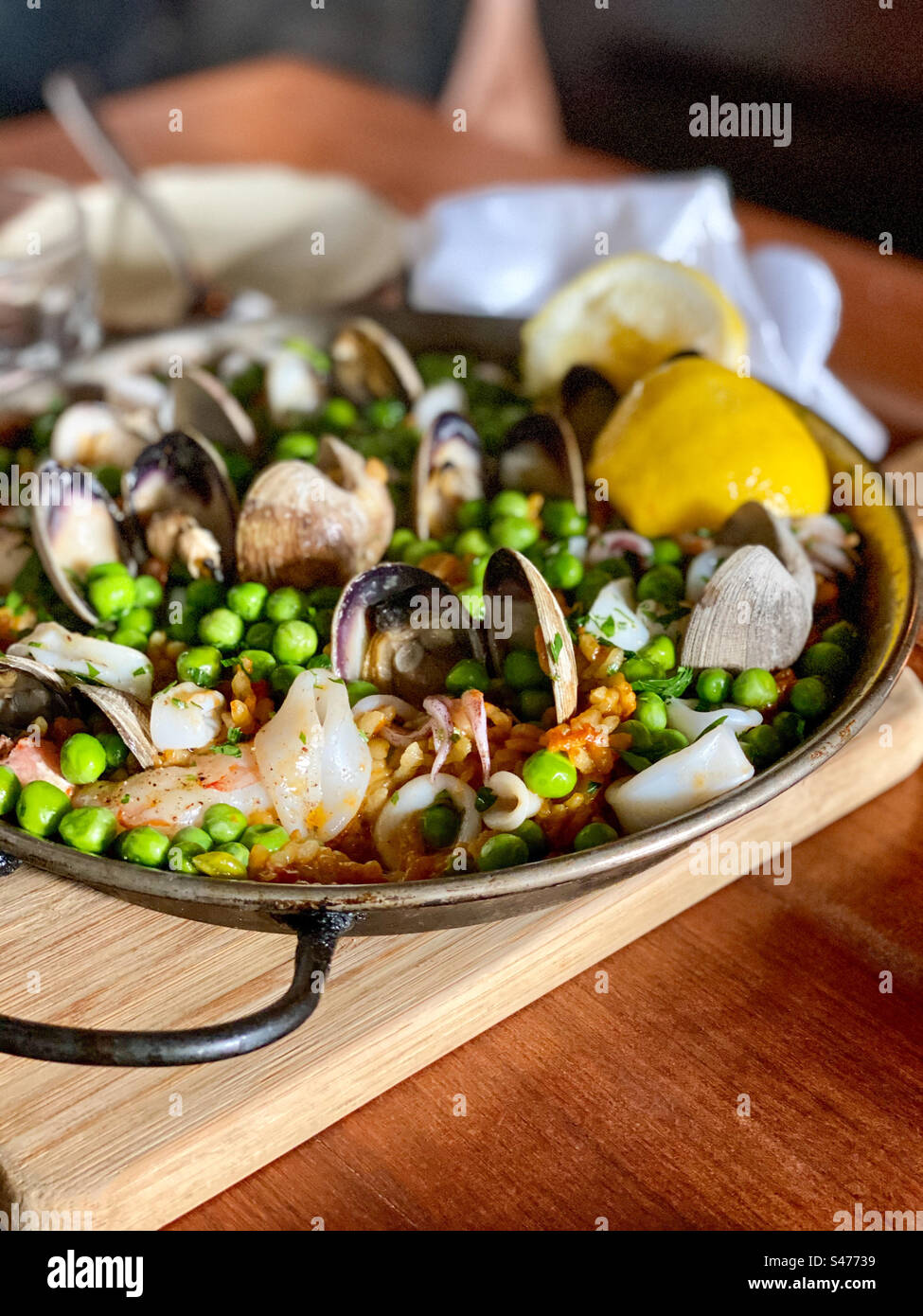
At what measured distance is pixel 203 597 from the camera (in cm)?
208

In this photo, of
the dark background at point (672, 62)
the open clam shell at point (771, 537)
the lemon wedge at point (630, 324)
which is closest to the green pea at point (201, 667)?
the open clam shell at point (771, 537)

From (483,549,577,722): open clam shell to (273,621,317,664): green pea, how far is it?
299mm

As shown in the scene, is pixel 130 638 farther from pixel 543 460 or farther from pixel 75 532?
pixel 543 460

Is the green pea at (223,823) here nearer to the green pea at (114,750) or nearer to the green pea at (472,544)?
the green pea at (114,750)

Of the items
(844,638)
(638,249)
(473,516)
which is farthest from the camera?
(638,249)

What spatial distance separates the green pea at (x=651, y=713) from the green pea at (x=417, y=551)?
568mm

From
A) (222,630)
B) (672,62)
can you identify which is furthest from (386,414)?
(672,62)

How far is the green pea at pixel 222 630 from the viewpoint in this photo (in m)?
1.96

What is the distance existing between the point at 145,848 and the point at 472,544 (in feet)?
2.87

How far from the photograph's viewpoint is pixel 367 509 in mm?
2160

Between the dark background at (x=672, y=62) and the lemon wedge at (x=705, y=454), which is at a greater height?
the dark background at (x=672, y=62)

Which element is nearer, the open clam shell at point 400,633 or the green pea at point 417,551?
the open clam shell at point 400,633

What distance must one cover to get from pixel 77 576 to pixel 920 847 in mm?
1565

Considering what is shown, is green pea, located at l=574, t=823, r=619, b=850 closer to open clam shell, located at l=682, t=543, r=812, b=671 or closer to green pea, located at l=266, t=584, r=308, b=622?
open clam shell, located at l=682, t=543, r=812, b=671
